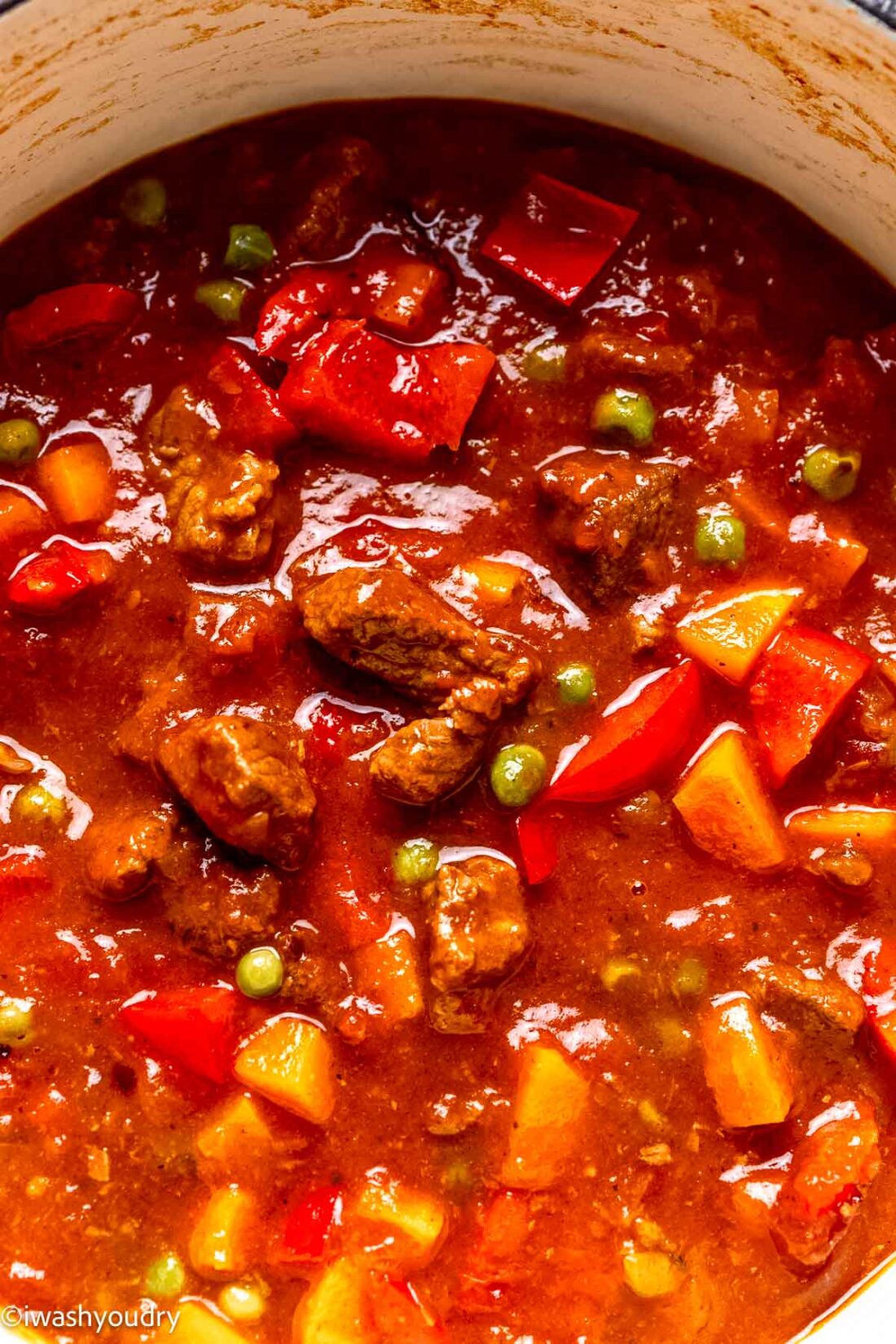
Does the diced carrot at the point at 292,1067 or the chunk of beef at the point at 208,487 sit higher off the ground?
the chunk of beef at the point at 208,487

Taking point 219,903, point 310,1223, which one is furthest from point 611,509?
point 310,1223

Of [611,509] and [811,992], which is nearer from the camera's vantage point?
[611,509]

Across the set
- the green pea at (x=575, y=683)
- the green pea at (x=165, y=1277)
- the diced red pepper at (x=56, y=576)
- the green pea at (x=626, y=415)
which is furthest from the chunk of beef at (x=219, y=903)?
the green pea at (x=626, y=415)

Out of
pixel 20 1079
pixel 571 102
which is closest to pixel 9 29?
pixel 571 102

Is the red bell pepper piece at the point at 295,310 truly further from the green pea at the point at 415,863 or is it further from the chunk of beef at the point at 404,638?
the green pea at the point at 415,863

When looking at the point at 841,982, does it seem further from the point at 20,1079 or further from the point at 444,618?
the point at 20,1079

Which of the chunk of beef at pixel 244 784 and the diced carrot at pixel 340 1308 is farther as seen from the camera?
the diced carrot at pixel 340 1308

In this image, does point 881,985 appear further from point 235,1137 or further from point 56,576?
point 56,576
